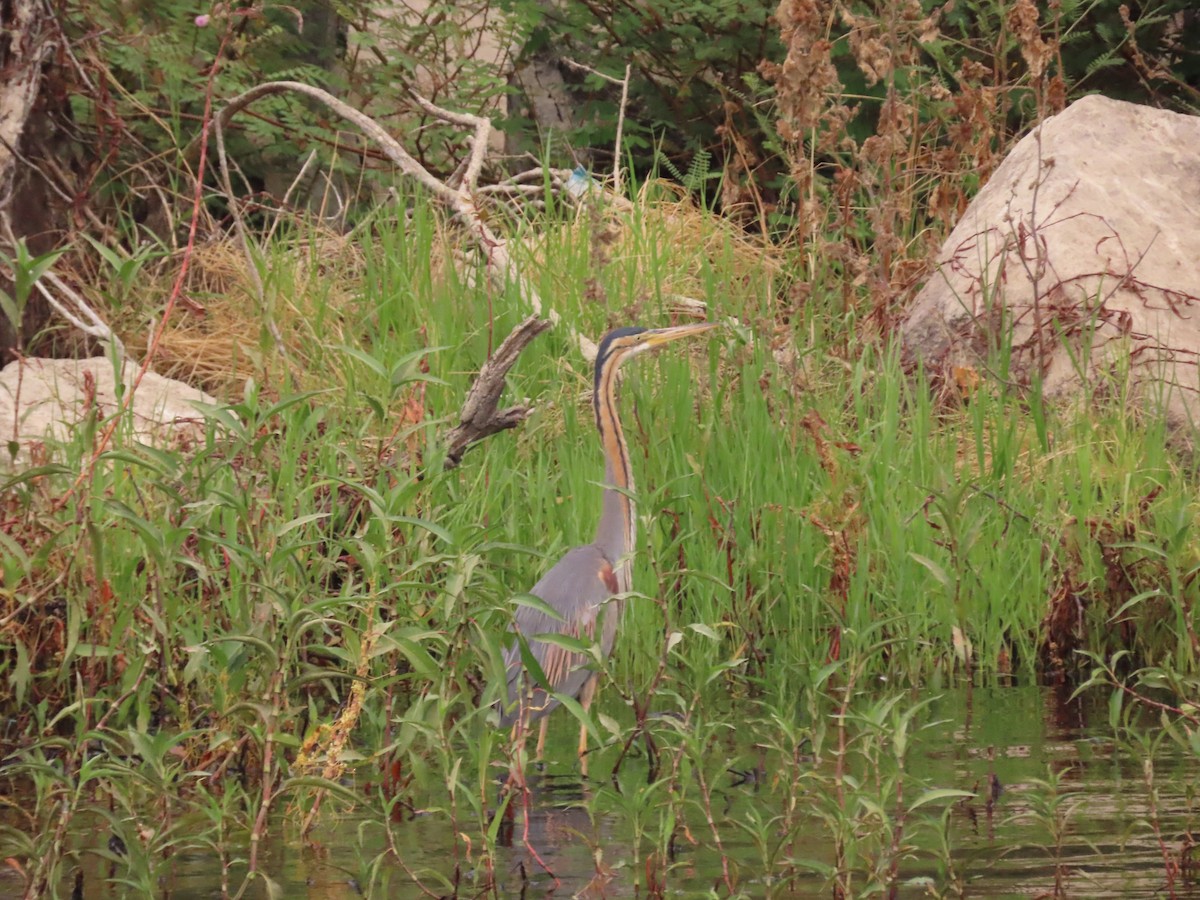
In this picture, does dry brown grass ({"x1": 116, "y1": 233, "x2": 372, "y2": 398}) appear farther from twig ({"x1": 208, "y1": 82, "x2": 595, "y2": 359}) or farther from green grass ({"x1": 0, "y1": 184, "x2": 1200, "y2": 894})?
twig ({"x1": 208, "y1": 82, "x2": 595, "y2": 359})

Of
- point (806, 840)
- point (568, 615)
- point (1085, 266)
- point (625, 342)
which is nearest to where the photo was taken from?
point (806, 840)

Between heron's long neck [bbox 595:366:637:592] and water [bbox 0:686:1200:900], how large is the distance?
0.69 metres

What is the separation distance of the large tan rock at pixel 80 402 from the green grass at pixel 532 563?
1.24ft

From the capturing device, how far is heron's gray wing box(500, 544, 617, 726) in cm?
486

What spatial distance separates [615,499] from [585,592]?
401mm

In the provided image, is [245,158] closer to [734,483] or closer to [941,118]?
[941,118]

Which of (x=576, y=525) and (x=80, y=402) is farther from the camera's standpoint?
(x=80, y=402)

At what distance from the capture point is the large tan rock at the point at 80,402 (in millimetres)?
6497

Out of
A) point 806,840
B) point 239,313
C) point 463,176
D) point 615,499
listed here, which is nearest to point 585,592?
point 615,499

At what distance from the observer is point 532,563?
6020 mm

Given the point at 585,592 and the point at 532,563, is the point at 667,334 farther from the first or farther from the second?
the point at 585,592

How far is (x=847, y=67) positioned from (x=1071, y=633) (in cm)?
522

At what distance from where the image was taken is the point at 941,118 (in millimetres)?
8625

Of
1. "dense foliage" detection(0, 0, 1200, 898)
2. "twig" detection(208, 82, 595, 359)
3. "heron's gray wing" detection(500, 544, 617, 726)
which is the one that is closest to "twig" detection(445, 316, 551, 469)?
"dense foliage" detection(0, 0, 1200, 898)
